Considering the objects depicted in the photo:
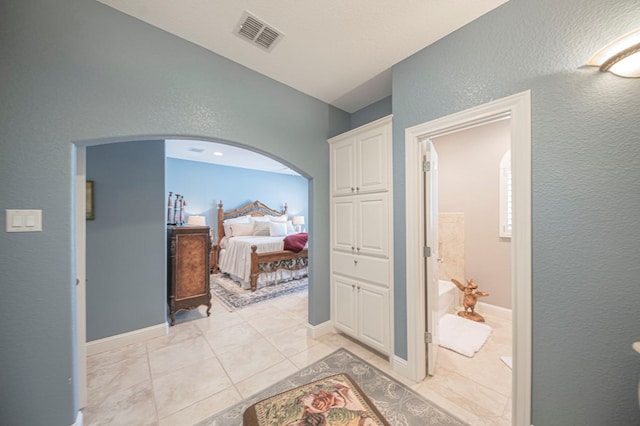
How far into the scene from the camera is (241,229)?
5.85 m

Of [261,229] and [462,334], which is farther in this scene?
[261,229]

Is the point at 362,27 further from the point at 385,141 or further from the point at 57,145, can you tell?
the point at 57,145

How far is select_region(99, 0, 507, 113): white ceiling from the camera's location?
152 centimetres

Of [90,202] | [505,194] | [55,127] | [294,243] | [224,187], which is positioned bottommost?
[294,243]

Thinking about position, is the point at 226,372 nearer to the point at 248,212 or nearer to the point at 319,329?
the point at 319,329

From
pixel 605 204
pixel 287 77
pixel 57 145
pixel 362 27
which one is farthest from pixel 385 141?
pixel 57 145

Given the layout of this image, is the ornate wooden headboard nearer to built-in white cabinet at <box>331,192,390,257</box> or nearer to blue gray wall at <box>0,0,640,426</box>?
built-in white cabinet at <box>331,192,390,257</box>

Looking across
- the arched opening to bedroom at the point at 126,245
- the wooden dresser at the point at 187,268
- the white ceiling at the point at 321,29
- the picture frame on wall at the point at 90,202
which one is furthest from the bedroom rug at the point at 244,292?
the white ceiling at the point at 321,29

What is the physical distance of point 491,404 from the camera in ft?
5.45

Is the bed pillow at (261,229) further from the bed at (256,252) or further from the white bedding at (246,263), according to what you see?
the white bedding at (246,263)

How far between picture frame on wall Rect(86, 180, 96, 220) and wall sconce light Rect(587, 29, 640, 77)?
12.8 ft

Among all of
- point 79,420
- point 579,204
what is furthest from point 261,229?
point 579,204

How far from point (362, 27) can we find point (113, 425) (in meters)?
3.31

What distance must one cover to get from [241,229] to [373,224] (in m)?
4.42
